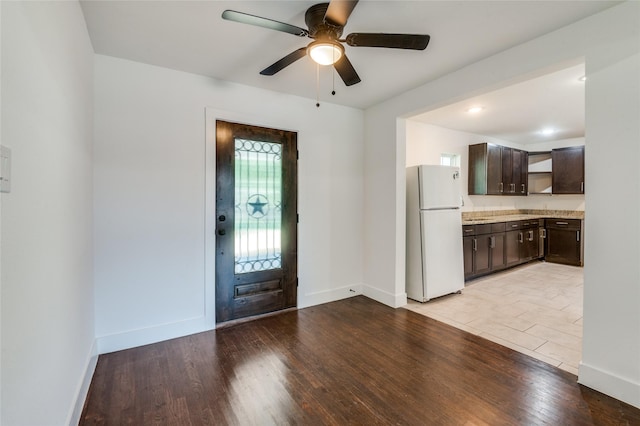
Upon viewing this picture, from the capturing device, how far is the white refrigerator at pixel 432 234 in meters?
3.70

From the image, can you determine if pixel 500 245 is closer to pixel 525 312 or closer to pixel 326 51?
pixel 525 312

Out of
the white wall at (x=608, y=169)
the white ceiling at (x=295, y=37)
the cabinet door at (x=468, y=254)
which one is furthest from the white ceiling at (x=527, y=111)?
the cabinet door at (x=468, y=254)

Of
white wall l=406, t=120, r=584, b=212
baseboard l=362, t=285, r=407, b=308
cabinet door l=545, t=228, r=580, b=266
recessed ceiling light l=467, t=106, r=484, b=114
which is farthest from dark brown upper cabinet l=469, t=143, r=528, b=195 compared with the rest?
baseboard l=362, t=285, r=407, b=308

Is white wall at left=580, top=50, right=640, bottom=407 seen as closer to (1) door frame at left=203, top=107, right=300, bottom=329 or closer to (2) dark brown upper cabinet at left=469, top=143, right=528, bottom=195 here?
(1) door frame at left=203, top=107, right=300, bottom=329

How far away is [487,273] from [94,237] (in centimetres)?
555

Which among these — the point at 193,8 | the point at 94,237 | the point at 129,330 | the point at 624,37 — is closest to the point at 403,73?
the point at 624,37

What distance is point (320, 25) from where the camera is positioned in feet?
5.89

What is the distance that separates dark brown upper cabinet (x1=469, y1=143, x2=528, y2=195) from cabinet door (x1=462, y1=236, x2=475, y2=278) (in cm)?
129

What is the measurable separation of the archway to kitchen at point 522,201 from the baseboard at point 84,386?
3175 mm

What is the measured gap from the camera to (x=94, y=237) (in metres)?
2.44

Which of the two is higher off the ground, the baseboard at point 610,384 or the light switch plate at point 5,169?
the light switch plate at point 5,169

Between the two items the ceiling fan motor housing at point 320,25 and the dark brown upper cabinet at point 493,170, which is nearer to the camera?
the ceiling fan motor housing at point 320,25

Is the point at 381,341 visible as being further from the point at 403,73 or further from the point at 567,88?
the point at 567,88

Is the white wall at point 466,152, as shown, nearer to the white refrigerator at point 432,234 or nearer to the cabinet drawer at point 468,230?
the white refrigerator at point 432,234
